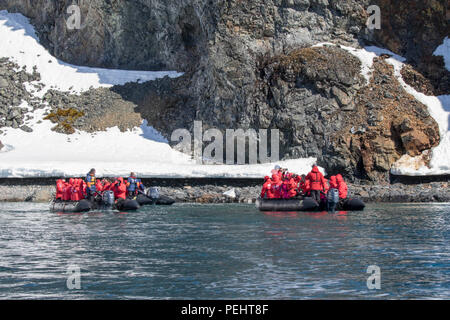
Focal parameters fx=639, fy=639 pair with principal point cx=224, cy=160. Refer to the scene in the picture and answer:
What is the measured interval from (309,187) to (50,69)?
4197 cm

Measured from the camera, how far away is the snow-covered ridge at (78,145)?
138ft

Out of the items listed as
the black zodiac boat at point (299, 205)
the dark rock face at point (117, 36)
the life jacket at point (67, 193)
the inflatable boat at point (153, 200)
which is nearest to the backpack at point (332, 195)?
the black zodiac boat at point (299, 205)

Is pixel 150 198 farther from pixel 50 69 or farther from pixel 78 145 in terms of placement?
A: pixel 50 69

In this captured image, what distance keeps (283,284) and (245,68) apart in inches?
1473

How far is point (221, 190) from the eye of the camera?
40.2 meters

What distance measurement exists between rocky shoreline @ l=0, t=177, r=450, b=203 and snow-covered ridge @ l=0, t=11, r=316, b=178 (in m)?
0.49

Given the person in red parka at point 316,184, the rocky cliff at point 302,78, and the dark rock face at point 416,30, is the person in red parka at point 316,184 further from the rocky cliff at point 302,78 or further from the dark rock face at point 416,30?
the dark rock face at point 416,30

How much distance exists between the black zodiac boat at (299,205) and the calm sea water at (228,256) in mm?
1825

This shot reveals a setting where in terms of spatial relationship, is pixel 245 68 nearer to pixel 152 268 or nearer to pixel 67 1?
pixel 67 1

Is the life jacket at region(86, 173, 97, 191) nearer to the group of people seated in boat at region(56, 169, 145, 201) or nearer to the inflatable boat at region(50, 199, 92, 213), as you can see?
the group of people seated in boat at region(56, 169, 145, 201)

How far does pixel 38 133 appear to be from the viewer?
55.2 meters

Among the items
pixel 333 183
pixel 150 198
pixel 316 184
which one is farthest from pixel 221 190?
pixel 316 184

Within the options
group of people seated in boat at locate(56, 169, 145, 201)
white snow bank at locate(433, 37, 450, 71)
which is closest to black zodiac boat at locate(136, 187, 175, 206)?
group of people seated in boat at locate(56, 169, 145, 201)
